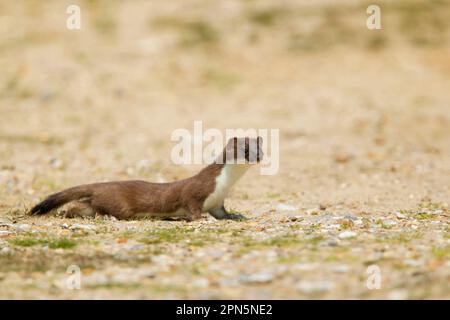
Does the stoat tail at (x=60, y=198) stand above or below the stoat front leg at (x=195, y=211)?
above

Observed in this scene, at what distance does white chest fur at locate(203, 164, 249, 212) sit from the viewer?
9.75 m

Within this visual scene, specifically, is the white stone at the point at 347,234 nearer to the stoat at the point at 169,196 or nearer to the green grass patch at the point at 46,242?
the stoat at the point at 169,196

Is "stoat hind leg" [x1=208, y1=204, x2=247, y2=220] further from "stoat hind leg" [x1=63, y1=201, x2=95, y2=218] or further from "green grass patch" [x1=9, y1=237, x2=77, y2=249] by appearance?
"green grass patch" [x1=9, y1=237, x2=77, y2=249]

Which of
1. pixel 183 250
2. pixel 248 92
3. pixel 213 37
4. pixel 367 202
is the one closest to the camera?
pixel 183 250

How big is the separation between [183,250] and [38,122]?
10.9 meters

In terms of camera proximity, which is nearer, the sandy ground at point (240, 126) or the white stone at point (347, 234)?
the sandy ground at point (240, 126)

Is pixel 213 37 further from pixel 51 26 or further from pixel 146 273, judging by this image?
pixel 146 273

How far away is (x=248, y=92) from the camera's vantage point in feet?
66.0

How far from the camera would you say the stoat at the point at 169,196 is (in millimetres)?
9695

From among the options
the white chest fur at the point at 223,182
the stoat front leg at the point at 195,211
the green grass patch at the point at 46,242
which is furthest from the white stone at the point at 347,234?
the green grass patch at the point at 46,242

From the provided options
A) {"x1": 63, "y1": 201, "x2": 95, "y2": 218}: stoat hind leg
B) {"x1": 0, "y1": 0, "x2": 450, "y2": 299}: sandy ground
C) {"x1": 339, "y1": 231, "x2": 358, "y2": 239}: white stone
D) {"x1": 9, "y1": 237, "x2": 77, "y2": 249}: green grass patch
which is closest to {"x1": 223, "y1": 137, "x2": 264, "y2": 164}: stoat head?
{"x1": 0, "y1": 0, "x2": 450, "y2": 299}: sandy ground

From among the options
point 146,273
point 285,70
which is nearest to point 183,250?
point 146,273

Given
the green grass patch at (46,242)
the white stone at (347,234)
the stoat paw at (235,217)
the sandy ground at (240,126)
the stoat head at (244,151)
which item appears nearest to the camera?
the sandy ground at (240,126)

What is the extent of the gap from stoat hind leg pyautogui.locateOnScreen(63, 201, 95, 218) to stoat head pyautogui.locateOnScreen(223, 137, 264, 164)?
1.71 meters
